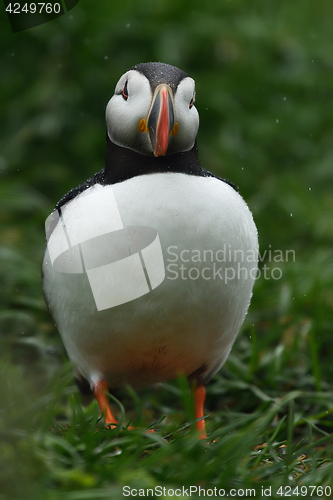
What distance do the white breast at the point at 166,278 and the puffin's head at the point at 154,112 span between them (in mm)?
193

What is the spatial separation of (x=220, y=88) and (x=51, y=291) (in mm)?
4423

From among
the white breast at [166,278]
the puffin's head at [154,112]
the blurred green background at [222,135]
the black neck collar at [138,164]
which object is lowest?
the blurred green background at [222,135]

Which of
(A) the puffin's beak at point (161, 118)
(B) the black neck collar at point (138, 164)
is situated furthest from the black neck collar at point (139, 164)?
(A) the puffin's beak at point (161, 118)

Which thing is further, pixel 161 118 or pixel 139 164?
pixel 139 164

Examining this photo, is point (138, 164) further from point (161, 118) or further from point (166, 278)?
point (166, 278)

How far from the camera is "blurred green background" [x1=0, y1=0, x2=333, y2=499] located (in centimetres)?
470

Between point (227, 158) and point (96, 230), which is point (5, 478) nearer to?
point (96, 230)

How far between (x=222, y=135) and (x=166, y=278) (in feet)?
14.0

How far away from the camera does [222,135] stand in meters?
7.06

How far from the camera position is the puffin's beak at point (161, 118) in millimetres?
Result: 2912

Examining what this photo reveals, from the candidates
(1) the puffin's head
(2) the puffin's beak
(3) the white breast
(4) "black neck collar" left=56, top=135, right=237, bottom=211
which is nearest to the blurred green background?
(3) the white breast

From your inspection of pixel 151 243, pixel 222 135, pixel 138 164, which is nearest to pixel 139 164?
pixel 138 164

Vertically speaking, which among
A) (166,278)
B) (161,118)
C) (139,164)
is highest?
(161,118)

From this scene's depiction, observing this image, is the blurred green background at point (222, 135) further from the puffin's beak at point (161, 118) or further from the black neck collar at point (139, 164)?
the puffin's beak at point (161, 118)
